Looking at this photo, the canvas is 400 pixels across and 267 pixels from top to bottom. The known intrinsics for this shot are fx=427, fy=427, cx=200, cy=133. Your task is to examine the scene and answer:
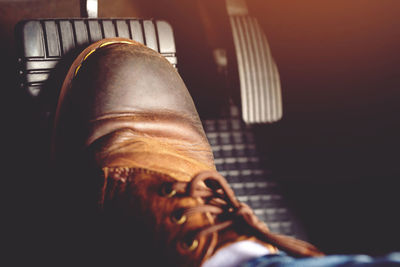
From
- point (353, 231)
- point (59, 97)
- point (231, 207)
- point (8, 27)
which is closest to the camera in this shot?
point (231, 207)

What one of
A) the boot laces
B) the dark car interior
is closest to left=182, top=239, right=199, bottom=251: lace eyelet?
the boot laces

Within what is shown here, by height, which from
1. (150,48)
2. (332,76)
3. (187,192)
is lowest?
(187,192)

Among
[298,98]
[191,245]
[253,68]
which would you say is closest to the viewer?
[191,245]

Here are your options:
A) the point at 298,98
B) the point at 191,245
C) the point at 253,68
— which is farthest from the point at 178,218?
the point at 298,98

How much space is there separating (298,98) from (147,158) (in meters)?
0.60

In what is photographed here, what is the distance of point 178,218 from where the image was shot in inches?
25.0

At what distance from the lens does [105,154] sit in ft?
2.24

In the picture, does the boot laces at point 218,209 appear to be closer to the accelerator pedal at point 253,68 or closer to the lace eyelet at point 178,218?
the lace eyelet at point 178,218

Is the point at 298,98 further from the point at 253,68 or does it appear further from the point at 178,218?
the point at 178,218

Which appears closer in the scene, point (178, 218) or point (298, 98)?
point (178, 218)

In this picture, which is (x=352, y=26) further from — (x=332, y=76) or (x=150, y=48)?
(x=150, y=48)

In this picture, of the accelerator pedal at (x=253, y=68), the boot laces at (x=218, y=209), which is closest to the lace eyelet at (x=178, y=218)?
the boot laces at (x=218, y=209)

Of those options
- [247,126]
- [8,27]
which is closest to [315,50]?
[247,126]

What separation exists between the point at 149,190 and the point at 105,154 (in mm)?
94
